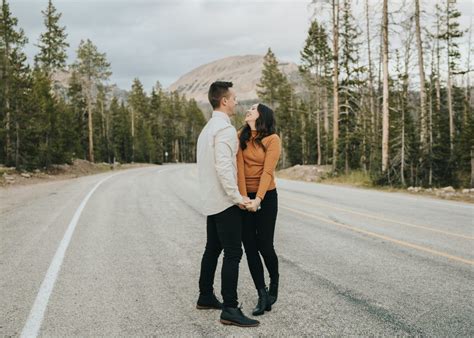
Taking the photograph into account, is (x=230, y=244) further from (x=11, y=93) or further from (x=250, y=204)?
(x=11, y=93)

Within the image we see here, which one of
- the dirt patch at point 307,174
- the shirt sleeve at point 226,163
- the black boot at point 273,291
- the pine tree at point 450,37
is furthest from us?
the pine tree at point 450,37

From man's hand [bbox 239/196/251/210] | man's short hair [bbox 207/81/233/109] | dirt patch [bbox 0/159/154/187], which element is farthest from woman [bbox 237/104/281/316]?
dirt patch [bbox 0/159/154/187]

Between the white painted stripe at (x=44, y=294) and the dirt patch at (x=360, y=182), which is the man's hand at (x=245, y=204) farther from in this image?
the dirt patch at (x=360, y=182)

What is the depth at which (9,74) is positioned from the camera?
85.7 feet

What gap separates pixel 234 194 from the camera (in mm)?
3812

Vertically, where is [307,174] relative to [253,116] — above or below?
below

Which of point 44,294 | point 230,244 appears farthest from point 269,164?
point 44,294

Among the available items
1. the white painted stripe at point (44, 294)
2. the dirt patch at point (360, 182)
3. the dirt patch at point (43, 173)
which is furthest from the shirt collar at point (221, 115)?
the dirt patch at point (43, 173)

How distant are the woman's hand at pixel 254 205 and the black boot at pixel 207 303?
3.55ft

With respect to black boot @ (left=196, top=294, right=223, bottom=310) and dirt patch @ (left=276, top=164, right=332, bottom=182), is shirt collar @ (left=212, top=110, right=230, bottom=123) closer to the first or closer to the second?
black boot @ (left=196, top=294, right=223, bottom=310)

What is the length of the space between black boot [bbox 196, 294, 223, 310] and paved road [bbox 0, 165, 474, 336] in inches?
3.4

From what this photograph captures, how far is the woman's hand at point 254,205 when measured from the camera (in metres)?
3.91

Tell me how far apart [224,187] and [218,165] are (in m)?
0.21

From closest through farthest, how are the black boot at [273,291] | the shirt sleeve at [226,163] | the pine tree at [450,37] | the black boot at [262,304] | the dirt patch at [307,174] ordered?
the shirt sleeve at [226,163], the black boot at [262,304], the black boot at [273,291], the dirt patch at [307,174], the pine tree at [450,37]
